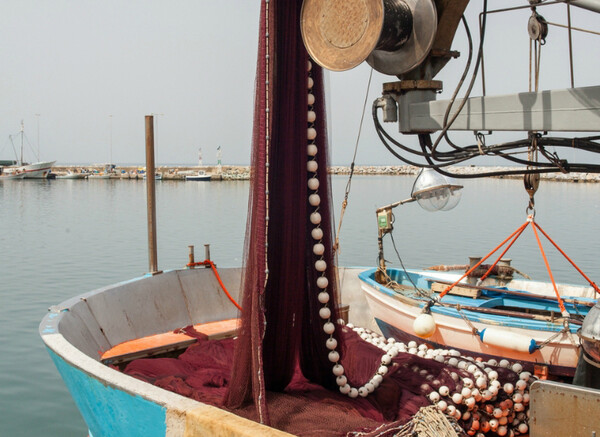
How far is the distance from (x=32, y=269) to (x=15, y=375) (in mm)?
7660

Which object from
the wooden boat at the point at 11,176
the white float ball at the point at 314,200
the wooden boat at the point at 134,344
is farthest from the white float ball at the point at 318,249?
the wooden boat at the point at 11,176

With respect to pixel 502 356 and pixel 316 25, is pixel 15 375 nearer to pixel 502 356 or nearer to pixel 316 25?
pixel 502 356

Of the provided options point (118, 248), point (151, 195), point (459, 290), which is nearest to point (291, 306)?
point (459, 290)

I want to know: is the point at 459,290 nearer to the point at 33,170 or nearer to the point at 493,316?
the point at 493,316

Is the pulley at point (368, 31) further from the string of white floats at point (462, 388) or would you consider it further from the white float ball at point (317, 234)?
the white float ball at point (317, 234)

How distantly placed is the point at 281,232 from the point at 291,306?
1.51 feet

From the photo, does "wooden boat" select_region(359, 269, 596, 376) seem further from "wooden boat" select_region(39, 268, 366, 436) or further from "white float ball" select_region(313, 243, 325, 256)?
"white float ball" select_region(313, 243, 325, 256)

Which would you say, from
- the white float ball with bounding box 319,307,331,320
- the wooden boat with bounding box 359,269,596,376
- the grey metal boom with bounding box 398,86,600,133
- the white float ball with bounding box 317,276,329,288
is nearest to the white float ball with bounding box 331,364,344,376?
the white float ball with bounding box 319,307,331,320

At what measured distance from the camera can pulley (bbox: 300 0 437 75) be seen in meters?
2.91

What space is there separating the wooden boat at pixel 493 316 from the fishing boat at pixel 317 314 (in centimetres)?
68

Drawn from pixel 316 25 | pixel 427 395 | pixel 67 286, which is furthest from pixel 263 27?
pixel 67 286

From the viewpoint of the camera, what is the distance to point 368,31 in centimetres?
291

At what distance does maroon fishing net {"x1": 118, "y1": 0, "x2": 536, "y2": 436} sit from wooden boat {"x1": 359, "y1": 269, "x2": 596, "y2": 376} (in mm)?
917

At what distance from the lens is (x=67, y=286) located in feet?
42.0
